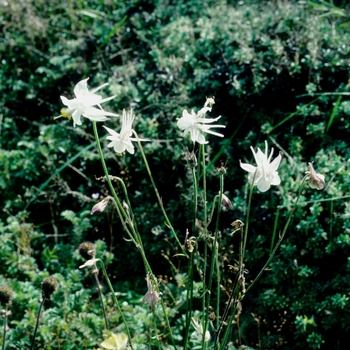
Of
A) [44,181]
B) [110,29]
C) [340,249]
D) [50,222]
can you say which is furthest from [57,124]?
[340,249]

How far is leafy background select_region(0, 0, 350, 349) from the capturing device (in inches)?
99.3

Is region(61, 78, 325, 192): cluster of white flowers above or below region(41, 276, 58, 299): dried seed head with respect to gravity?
above

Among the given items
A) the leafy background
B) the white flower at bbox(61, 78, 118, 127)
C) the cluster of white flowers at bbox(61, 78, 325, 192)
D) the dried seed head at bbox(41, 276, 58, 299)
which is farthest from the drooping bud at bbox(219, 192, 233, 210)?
the leafy background

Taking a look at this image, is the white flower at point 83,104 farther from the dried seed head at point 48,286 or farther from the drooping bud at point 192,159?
the dried seed head at point 48,286

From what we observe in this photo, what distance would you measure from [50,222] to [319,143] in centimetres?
172

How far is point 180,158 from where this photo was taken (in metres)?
3.14

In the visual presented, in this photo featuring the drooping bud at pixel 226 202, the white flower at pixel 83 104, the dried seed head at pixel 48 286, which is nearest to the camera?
the white flower at pixel 83 104

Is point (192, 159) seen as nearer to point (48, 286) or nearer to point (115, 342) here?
point (115, 342)

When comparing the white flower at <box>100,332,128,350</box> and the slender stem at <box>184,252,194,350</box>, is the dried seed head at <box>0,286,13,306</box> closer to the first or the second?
the slender stem at <box>184,252,194,350</box>

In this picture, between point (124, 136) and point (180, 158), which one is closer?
point (124, 136)

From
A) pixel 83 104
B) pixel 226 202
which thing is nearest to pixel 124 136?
pixel 83 104

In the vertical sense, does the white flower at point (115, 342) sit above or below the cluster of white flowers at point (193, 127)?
below

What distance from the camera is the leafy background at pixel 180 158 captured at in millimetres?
2523

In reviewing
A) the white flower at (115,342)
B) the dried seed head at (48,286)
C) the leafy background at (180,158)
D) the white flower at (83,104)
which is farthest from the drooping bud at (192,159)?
the leafy background at (180,158)
